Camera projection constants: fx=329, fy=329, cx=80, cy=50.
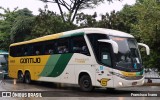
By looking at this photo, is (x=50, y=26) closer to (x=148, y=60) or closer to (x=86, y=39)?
(x=148, y=60)

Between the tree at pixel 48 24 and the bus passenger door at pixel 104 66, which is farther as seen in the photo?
the tree at pixel 48 24

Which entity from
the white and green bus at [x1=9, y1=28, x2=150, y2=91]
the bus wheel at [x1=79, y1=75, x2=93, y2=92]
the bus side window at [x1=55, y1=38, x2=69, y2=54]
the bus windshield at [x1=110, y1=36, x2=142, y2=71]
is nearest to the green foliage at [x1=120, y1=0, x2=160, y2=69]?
the white and green bus at [x1=9, y1=28, x2=150, y2=91]

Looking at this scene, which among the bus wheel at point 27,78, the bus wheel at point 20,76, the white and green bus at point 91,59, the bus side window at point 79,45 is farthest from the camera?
the bus wheel at point 20,76

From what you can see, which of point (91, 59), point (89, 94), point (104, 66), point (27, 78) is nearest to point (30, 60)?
point (27, 78)

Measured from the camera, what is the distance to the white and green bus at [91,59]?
52.3 feet

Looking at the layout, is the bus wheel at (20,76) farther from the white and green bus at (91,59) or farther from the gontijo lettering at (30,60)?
the white and green bus at (91,59)

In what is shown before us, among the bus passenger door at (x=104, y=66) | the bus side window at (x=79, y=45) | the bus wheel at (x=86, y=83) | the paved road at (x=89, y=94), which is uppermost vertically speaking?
the bus side window at (x=79, y=45)

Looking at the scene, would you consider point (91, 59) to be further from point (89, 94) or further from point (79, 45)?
point (89, 94)

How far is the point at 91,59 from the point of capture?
17.0 m

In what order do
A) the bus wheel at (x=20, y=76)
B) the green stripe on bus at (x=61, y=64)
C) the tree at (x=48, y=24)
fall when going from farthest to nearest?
the tree at (x=48, y=24), the bus wheel at (x=20, y=76), the green stripe on bus at (x=61, y=64)

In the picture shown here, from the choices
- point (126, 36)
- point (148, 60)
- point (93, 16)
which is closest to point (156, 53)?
point (148, 60)

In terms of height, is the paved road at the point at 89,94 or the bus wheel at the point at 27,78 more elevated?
the bus wheel at the point at 27,78

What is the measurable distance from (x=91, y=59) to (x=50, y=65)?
14.6 feet

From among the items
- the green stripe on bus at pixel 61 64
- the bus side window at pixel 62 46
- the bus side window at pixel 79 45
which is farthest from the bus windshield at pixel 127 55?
the bus side window at pixel 62 46
